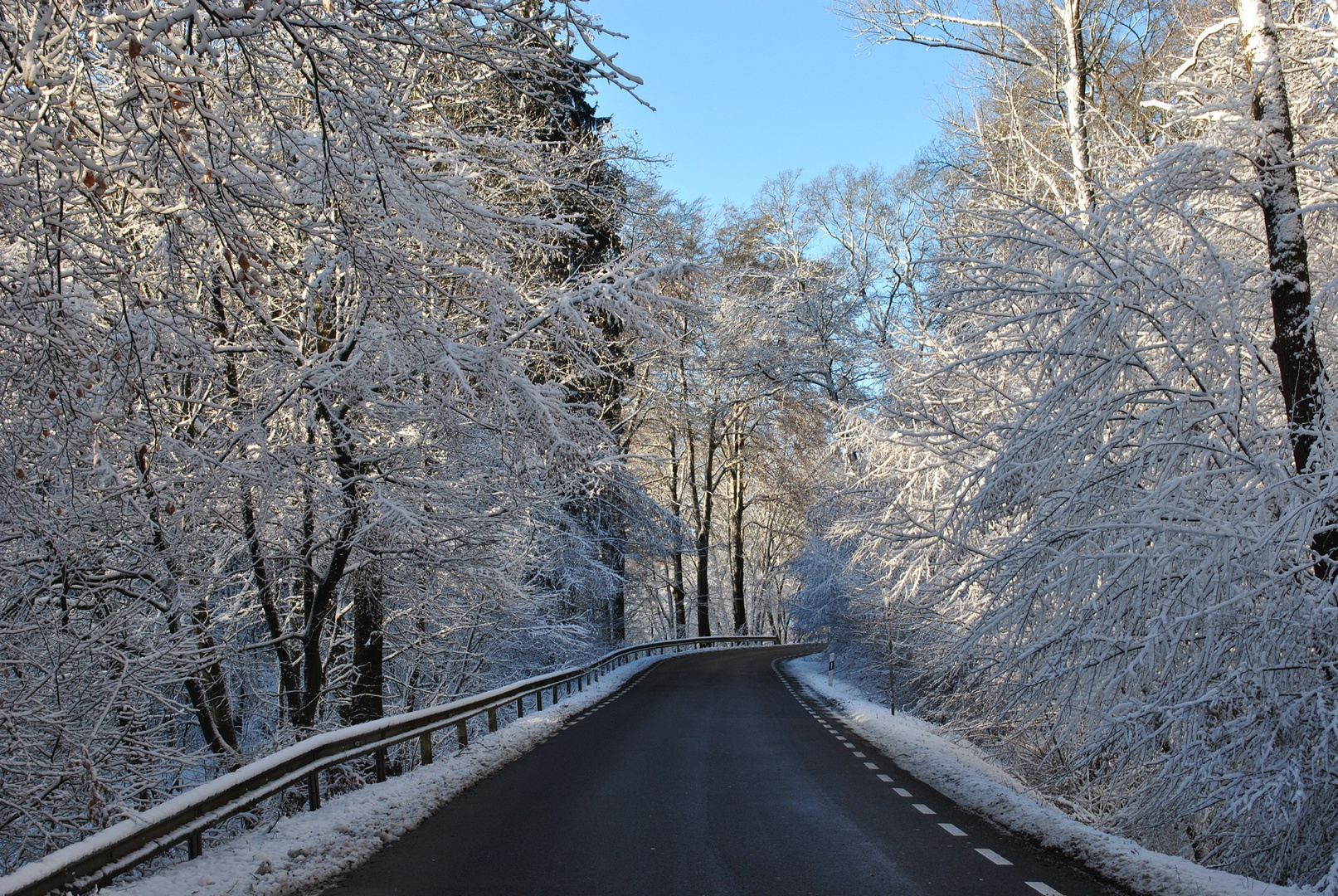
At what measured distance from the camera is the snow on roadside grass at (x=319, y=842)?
6.02 metres

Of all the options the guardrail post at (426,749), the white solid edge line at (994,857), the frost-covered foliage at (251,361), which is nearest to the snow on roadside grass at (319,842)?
the guardrail post at (426,749)

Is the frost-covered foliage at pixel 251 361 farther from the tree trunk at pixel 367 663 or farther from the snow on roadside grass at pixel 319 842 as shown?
the snow on roadside grass at pixel 319 842

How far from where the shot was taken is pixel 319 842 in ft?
24.5

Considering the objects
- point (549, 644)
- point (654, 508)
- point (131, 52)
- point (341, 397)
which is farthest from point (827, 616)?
point (131, 52)

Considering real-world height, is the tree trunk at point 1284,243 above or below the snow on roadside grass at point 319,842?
above

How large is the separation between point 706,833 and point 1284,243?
7314 mm

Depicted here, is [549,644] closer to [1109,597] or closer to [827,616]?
[827,616]

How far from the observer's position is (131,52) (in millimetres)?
3592

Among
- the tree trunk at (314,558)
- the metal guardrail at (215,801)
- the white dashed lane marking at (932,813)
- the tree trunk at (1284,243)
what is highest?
the tree trunk at (1284,243)

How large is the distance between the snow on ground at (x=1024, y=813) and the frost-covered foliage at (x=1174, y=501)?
1.50ft

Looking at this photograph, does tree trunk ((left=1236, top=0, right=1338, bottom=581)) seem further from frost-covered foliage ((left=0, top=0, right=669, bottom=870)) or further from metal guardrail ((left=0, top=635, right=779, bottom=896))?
metal guardrail ((left=0, top=635, right=779, bottom=896))

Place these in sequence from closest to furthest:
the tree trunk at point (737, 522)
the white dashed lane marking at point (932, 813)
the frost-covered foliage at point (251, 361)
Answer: the frost-covered foliage at point (251, 361)
the white dashed lane marking at point (932, 813)
the tree trunk at point (737, 522)

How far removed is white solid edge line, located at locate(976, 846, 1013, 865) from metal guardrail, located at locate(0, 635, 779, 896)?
19.1 feet

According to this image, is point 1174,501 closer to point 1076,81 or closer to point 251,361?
point 1076,81
